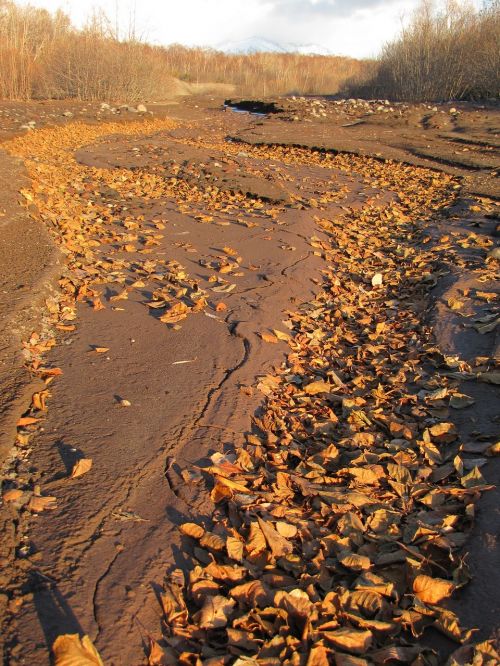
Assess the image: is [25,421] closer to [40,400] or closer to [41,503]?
[40,400]

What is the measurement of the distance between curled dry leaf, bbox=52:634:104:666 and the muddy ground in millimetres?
43

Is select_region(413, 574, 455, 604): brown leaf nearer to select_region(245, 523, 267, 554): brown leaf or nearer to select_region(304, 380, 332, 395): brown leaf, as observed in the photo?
select_region(245, 523, 267, 554): brown leaf

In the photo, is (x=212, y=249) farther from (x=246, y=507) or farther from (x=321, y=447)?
(x=246, y=507)

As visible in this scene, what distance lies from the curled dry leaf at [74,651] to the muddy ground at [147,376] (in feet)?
0.14

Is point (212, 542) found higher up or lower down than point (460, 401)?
lower down

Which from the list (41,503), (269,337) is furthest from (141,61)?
(41,503)

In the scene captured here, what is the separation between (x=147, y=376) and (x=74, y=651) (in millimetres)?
1481

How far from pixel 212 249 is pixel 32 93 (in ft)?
45.8

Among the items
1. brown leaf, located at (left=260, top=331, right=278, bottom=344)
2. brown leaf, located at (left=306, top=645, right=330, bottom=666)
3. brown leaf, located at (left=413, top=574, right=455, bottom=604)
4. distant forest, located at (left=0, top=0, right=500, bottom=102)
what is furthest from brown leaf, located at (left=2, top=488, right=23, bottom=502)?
distant forest, located at (left=0, top=0, right=500, bottom=102)

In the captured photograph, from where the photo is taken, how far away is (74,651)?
132 centimetres

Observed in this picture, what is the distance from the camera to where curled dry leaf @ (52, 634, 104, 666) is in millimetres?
1295

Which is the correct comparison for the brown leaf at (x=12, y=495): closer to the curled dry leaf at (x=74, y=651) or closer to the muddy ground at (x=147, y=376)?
the muddy ground at (x=147, y=376)

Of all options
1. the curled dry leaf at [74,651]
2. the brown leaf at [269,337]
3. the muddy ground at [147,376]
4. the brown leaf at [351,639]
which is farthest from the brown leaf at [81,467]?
the brown leaf at [269,337]

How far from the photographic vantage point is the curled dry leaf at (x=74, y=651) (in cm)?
129
